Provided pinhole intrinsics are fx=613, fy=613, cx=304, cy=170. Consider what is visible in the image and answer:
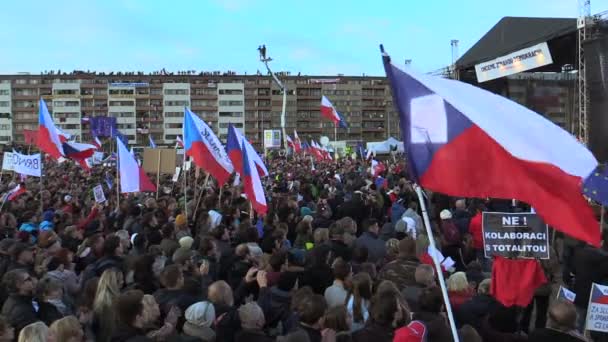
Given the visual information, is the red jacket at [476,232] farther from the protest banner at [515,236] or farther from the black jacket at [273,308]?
the black jacket at [273,308]

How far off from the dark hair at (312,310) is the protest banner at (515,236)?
152cm

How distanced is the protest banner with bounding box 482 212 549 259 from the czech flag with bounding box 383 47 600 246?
120cm

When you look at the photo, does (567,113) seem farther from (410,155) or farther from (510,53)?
(410,155)

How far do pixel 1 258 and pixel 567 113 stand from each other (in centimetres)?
2159

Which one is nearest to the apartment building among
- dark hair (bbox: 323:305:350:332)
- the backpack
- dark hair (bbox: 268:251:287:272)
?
the backpack

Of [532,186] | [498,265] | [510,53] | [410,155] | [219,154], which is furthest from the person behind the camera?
[510,53]

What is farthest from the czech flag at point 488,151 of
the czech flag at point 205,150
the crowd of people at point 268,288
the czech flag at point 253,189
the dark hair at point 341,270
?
the czech flag at point 205,150

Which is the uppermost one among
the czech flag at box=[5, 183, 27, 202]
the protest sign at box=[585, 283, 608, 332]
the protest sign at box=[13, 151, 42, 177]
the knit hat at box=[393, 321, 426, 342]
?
the protest sign at box=[13, 151, 42, 177]

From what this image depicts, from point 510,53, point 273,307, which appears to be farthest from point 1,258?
point 510,53

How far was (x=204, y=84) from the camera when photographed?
11606 centimetres

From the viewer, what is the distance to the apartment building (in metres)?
113

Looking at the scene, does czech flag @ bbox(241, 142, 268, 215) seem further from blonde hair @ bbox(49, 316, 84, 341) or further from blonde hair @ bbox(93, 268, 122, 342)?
blonde hair @ bbox(49, 316, 84, 341)

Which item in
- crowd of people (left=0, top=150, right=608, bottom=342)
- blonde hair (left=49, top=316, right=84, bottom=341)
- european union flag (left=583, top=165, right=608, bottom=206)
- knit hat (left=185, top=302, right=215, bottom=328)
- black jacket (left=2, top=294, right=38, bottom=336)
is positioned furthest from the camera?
european union flag (left=583, top=165, right=608, bottom=206)

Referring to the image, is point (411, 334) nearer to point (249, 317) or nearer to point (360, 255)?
point (249, 317)
